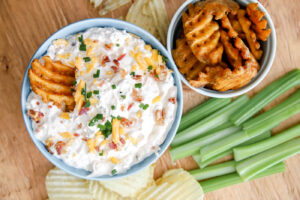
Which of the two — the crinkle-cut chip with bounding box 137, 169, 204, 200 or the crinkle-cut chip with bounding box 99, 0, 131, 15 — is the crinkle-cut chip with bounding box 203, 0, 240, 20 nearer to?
the crinkle-cut chip with bounding box 99, 0, 131, 15

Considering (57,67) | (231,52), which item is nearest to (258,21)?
(231,52)

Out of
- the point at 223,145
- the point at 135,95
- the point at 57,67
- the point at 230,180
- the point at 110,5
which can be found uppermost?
the point at 110,5

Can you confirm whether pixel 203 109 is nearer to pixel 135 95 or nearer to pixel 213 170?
pixel 213 170

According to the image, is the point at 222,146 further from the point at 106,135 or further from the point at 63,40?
the point at 63,40

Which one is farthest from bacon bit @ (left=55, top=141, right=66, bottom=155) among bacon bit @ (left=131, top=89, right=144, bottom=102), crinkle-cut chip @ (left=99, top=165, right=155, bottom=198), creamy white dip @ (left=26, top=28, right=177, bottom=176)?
crinkle-cut chip @ (left=99, top=165, right=155, bottom=198)

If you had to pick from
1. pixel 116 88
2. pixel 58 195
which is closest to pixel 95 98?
pixel 116 88
